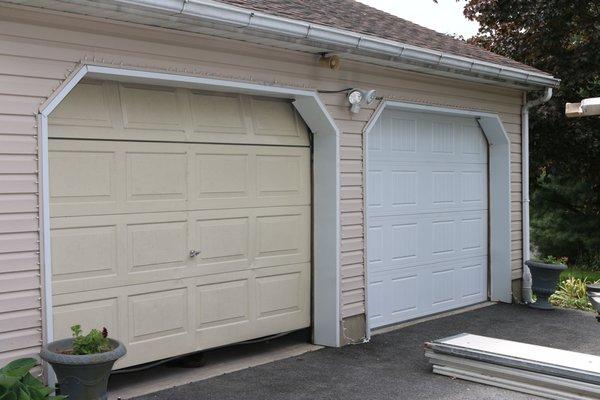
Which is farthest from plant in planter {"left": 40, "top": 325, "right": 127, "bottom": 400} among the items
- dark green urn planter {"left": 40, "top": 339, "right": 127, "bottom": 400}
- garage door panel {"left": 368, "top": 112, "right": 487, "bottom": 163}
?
garage door panel {"left": 368, "top": 112, "right": 487, "bottom": 163}

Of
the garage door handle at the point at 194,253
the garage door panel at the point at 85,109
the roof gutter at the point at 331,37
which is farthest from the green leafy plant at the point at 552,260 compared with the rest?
the garage door panel at the point at 85,109

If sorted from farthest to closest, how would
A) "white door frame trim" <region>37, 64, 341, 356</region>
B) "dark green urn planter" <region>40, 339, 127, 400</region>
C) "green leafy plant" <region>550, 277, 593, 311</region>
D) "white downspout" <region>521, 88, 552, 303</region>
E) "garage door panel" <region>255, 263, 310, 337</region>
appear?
"white downspout" <region>521, 88, 552, 303</region>, "green leafy plant" <region>550, 277, 593, 311</region>, "white door frame trim" <region>37, 64, 341, 356</region>, "garage door panel" <region>255, 263, 310, 337</region>, "dark green urn planter" <region>40, 339, 127, 400</region>

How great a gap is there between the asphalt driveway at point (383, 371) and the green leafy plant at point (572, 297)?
118cm

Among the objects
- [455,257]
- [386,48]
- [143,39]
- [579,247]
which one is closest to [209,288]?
[143,39]

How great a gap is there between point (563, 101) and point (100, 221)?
969 cm

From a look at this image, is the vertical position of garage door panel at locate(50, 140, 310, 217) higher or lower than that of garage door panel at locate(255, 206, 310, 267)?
higher

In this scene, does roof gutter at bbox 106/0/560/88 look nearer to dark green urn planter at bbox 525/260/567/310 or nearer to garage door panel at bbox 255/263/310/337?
garage door panel at bbox 255/263/310/337

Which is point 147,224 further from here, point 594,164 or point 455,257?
point 594,164

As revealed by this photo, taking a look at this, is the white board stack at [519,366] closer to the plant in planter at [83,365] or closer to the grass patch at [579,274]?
the plant in planter at [83,365]

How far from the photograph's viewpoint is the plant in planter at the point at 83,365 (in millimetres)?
4320

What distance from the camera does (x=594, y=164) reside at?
43.3 ft

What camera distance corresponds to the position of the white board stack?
5305 mm

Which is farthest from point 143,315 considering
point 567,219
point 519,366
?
point 567,219

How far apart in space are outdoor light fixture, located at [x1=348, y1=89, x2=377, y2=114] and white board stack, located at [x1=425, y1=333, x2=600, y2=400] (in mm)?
2339
